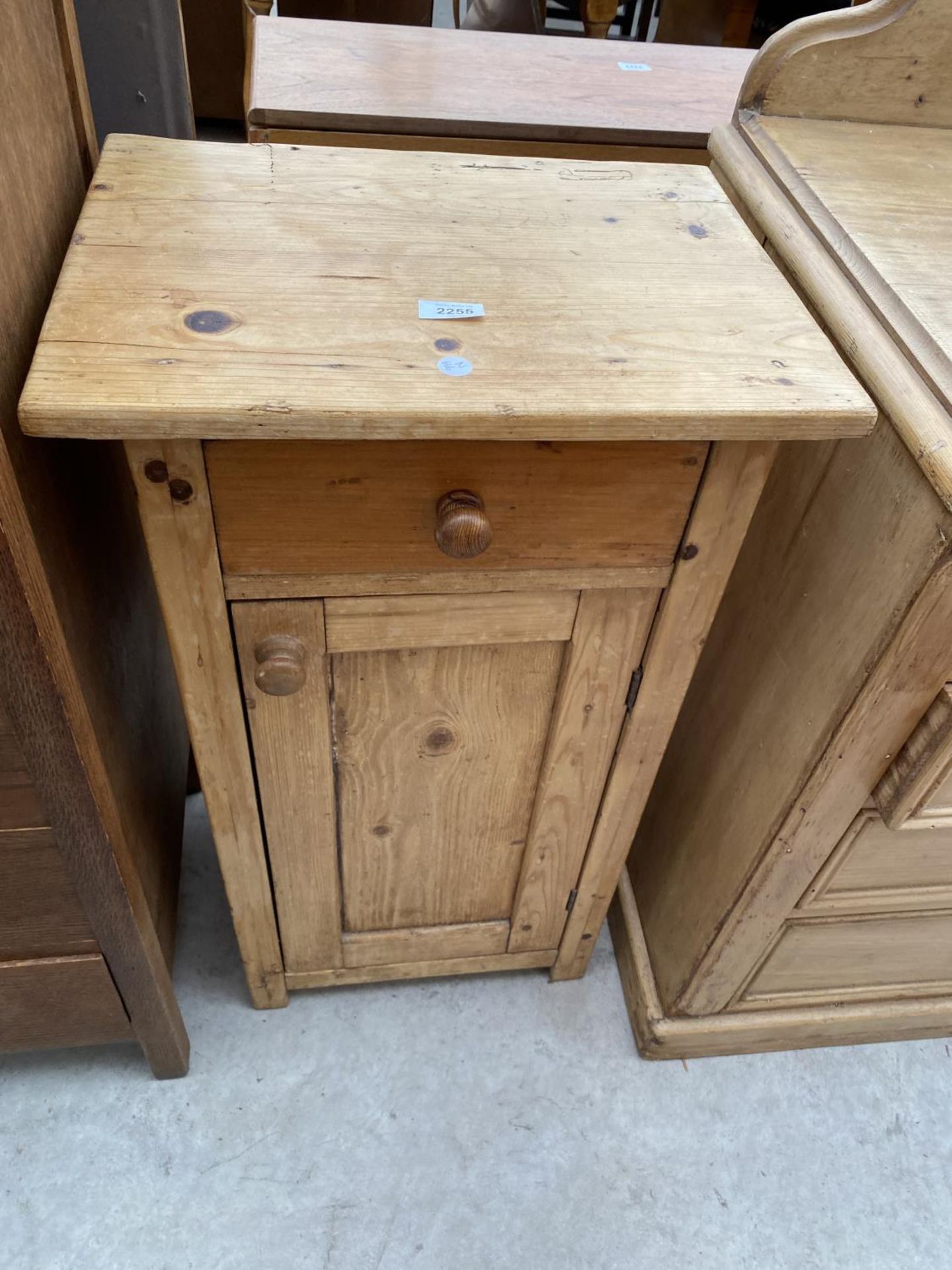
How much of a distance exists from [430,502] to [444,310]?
0.44 feet

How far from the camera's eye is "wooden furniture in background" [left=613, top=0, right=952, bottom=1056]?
0.72 m

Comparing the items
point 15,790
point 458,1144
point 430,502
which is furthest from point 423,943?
point 430,502

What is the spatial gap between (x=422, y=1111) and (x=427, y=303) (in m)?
0.97

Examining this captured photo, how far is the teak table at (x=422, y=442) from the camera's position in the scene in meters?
0.58

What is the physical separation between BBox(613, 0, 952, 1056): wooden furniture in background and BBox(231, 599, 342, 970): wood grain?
17.2 inches

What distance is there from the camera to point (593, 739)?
2.93ft

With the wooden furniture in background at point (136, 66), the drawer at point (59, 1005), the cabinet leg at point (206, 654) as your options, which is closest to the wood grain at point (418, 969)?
the cabinet leg at point (206, 654)

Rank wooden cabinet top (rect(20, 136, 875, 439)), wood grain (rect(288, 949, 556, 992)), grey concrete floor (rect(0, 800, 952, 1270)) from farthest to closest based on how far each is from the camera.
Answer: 1. wood grain (rect(288, 949, 556, 992))
2. grey concrete floor (rect(0, 800, 952, 1270))
3. wooden cabinet top (rect(20, 136, 875, 439))

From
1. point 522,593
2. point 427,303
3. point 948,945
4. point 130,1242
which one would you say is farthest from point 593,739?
point 130,1242

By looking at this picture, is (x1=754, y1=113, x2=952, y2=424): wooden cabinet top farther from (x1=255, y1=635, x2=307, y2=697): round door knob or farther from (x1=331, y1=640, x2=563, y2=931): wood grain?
(x1=255, y1=635, x2=307, y2=697): round door knob

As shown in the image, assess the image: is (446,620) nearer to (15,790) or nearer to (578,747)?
(578,747)

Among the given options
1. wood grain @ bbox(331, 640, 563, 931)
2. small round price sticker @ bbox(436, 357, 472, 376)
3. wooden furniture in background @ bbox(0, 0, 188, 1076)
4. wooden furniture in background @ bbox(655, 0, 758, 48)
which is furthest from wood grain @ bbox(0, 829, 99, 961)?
wooden furniture in background @ bbox(655, 0, 758, 48)

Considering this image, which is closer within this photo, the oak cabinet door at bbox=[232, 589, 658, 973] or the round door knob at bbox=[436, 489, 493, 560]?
the round door knob at bbox=[436, 489, 493, 560]

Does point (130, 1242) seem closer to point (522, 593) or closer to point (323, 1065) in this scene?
point (323, 1065)
